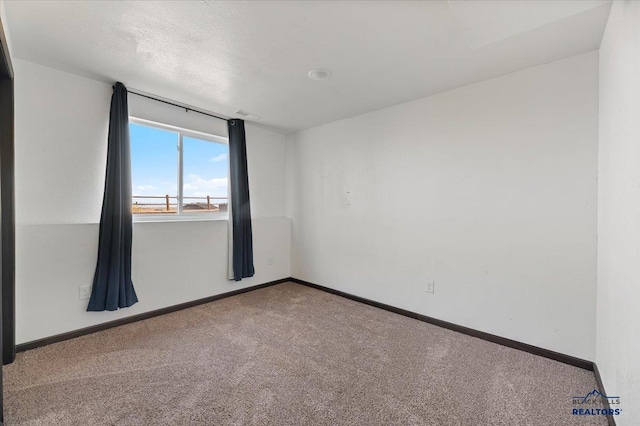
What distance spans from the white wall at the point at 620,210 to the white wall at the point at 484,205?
0.19m

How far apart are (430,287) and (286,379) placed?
171 centimetres

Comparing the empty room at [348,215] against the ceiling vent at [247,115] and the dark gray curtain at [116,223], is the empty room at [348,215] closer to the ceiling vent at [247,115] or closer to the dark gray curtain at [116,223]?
the dark gray curtain at [116,223]

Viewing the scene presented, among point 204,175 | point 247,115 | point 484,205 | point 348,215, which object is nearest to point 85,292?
point 204,175

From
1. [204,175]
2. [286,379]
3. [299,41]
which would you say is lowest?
[286,379]

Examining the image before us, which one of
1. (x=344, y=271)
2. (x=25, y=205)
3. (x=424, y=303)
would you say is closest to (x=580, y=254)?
(x=424, y=303)

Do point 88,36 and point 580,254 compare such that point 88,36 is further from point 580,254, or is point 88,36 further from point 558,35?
point 580,254

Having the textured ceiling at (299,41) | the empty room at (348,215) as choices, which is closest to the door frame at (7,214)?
the empty room at (348,215)

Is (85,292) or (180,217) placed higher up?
(180,217)

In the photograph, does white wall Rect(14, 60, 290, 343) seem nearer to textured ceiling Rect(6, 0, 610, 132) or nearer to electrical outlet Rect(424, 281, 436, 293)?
textured ceiling Rect(6, 0, 610, 132)

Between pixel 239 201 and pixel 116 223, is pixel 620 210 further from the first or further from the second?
pixel 116 223

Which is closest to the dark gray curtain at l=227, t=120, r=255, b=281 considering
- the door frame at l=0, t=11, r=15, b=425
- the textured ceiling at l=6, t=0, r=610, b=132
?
the textured ceiling at l=6, t=0, r=610, b=132

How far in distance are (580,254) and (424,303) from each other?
1.36 metres

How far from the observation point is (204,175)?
356 centimetres

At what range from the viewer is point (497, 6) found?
4.93ft
